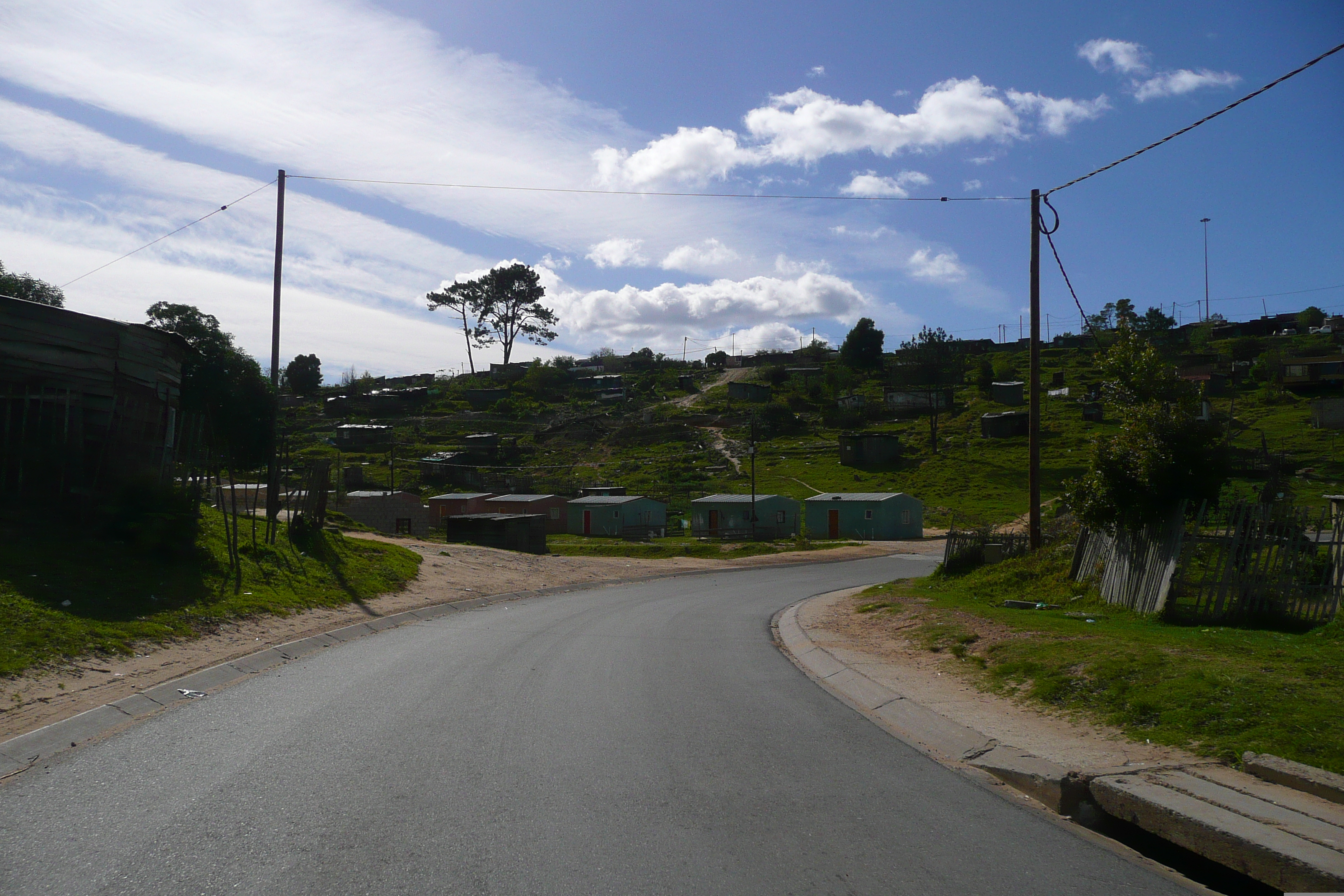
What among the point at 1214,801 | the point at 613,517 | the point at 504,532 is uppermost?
the point at 1214,801

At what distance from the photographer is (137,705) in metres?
8.83

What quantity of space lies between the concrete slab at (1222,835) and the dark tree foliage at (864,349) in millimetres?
121968

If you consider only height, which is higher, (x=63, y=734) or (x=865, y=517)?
(x=63, y=734)

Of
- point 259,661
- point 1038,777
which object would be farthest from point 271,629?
point 1038,777

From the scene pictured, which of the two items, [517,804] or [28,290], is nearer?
[517,804]

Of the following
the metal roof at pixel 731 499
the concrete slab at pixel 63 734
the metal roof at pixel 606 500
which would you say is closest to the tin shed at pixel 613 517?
the metal roof at pixel 606 500

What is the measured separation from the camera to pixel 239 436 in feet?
135

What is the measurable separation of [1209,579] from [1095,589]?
378 cm

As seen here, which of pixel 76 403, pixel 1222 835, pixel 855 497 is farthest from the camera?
pixel 855 497

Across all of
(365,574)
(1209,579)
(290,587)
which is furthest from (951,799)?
(365,574)

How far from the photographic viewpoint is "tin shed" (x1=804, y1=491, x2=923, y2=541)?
194ft

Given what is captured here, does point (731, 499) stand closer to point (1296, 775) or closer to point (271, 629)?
point (271, 629)

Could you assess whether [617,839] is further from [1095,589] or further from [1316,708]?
[1095,589]

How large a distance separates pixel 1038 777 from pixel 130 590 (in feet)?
40.8
